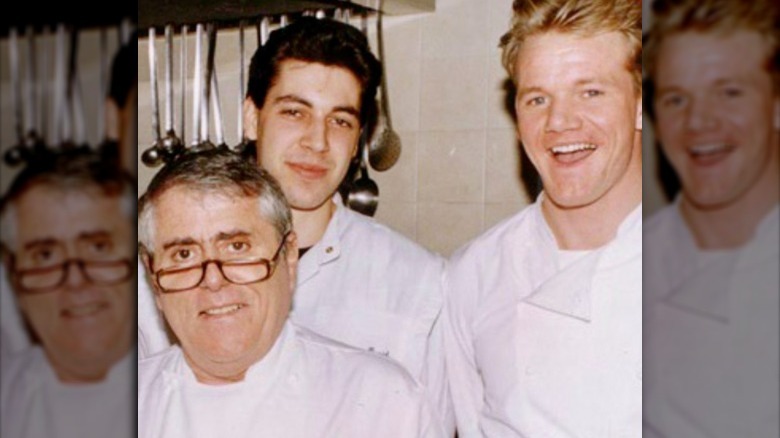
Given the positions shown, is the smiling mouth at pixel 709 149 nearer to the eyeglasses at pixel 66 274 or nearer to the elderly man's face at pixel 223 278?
the elderly man's face at pixel 223 278

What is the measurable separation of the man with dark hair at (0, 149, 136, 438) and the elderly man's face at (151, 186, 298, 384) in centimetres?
11

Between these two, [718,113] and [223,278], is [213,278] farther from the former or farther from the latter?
[718,113]

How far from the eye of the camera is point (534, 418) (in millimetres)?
1526

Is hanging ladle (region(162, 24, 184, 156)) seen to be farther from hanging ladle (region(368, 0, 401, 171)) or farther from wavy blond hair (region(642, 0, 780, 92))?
wavy blond hair (region(642, 0, 780, 92))

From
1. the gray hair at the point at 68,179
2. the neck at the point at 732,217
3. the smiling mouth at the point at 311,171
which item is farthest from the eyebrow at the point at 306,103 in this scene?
the neck at the point at 732,217

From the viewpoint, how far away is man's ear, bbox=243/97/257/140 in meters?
1.61

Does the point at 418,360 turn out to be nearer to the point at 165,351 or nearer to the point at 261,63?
the point at 165,351

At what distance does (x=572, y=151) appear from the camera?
4.92ft

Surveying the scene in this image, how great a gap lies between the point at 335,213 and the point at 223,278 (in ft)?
0.73

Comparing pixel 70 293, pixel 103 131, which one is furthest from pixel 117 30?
pixel 70 293

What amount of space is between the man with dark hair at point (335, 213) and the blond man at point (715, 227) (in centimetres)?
38

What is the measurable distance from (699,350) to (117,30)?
1.15 metres

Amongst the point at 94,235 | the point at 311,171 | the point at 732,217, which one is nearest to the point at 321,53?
the point at 311,171

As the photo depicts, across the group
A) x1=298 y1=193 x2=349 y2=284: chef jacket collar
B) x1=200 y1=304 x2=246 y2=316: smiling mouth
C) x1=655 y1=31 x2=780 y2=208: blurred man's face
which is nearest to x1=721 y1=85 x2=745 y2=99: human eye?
x1=655 y1=31 x2=780 y2=208: blurred man's face
